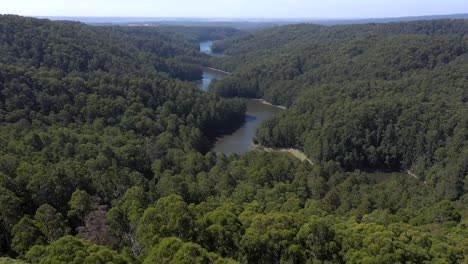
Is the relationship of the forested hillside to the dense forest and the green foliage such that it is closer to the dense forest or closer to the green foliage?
the dense forest

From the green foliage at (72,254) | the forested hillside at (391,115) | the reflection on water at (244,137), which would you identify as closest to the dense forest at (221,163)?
the green foliage at (72,254)

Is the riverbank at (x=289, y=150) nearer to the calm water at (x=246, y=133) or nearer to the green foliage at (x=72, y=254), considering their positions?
the calm water at (x=246, y=133)

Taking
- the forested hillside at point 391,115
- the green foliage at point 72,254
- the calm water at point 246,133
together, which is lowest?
the calm water at point 246,133

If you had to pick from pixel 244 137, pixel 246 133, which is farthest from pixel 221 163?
pixel 246 133

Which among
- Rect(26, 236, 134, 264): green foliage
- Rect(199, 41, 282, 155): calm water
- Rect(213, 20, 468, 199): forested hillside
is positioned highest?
Rect(26, 236, 134, 264): green foliage

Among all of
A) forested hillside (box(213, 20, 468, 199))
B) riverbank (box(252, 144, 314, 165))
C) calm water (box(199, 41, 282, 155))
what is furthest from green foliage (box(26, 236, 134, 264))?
riverbank (box(252, 144, 314, 165))

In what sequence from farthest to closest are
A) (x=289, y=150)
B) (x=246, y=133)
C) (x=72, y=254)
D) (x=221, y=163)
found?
(x=246, y=133) < (x=289, y=150) < (x=221, y=163) < (x=72, y=254)

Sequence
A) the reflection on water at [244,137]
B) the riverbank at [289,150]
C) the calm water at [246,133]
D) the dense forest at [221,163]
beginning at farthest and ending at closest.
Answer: the calm water at [246,133] < the reflection on water at [244,137] < the riverbank at [289,150] < the dense forest at [221,163]

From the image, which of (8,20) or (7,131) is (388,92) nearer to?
(7,131)

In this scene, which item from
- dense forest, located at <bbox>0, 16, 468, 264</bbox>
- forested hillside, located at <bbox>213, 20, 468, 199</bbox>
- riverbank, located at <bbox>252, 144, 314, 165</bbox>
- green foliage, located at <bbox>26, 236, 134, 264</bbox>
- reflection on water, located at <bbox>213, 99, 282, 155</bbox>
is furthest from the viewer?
reflection on water, located at <bbox>213, 99, 282, 155</bbox>

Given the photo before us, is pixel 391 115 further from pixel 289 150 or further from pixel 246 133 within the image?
pixel 246 133
